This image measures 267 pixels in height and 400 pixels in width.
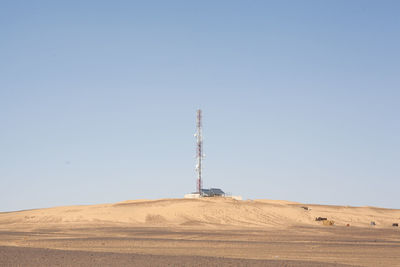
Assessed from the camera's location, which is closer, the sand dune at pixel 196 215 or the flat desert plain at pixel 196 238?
the flat desert plain at pixel 196 238

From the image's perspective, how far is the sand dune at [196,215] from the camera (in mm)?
57438

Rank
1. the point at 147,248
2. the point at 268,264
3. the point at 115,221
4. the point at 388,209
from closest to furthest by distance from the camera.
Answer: the point at 268,264 → the point at 147,248 → the point at 115,221 → the point at 388,209

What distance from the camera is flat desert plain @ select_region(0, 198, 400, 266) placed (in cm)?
2598

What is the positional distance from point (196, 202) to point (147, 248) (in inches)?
1231

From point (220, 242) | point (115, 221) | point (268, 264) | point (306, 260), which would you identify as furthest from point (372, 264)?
point (115, 221)

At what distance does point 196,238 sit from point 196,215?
20.2m

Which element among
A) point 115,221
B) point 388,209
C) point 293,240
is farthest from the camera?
point 388,209

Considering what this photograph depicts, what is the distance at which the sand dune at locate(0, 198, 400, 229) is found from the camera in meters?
57.4

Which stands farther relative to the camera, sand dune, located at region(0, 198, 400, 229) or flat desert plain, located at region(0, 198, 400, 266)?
sand dune, located at region(0, 198, 400, 229)

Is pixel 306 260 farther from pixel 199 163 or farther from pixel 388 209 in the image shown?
pixel 388 209

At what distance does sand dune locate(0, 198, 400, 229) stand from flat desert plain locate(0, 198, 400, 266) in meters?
0.09

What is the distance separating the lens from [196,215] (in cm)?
5894

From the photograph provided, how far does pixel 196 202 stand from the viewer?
6319 centimetres

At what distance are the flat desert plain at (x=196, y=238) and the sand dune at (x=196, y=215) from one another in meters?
0.09
